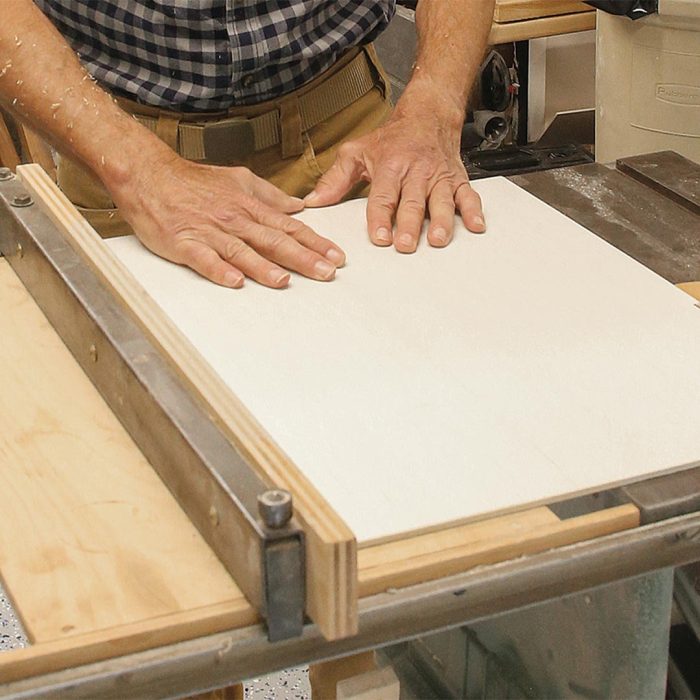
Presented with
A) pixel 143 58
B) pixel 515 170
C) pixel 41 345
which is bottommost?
pixel 515 170

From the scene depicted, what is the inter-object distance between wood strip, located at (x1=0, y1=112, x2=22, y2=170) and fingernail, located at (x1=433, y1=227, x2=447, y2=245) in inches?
90.9

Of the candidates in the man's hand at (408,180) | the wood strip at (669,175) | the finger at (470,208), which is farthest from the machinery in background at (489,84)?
the finger at (470,208)

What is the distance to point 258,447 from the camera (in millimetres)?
905

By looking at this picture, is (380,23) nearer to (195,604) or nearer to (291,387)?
(291,387)

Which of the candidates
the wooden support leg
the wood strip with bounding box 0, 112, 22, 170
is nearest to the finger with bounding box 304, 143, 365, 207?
the wooden support leg

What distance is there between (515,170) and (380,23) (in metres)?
0.68

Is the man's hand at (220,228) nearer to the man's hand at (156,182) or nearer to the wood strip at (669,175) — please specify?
the man's hand at (156,182)

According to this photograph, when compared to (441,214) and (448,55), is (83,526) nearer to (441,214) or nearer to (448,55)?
(441,214)

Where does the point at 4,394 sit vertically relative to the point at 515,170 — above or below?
above

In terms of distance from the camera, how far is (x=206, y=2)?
5.10 ft

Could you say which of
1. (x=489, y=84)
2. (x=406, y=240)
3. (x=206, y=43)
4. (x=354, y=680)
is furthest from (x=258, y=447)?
(x=489, y=84)

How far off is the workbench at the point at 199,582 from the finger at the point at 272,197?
376mm

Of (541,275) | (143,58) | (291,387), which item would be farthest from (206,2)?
(291,387)

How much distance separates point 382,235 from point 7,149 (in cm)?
235
